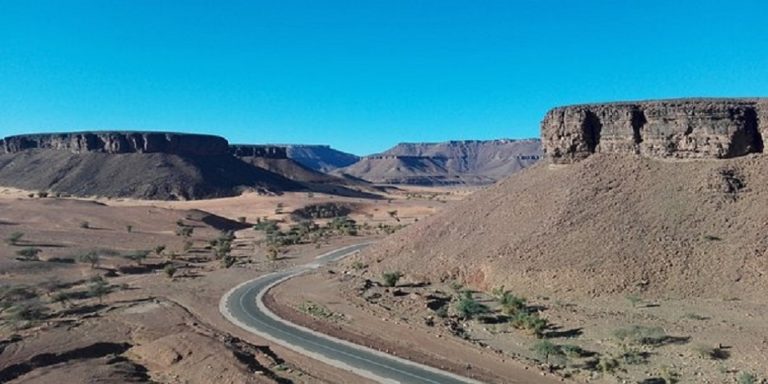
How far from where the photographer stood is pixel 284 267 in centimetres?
5166

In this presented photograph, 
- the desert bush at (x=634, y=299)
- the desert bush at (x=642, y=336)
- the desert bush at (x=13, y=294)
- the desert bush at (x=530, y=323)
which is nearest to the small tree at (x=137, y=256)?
the desert bush at (x=13, y=294)

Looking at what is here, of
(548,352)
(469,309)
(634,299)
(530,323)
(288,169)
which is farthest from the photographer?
(288,169)

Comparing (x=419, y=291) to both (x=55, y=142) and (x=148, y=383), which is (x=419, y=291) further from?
(x=55, y=142)

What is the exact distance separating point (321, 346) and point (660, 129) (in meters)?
27.2

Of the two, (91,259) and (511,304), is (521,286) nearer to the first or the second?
(511,304)

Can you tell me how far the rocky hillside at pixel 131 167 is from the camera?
125m

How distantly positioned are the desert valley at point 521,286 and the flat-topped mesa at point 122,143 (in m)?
82.6

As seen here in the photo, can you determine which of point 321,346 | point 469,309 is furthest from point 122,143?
point 469,309

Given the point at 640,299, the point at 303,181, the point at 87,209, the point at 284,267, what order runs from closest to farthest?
the point at 640,299
the point at 284,267
the point at 87,209
the point at 303,181

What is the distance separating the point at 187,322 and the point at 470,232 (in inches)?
772

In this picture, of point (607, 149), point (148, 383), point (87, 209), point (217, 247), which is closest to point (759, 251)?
point (607, 149)

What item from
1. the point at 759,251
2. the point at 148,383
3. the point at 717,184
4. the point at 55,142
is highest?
the point at 55,142

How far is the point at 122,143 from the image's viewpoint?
139 metres

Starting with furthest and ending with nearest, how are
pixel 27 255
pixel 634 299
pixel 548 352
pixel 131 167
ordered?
pixel 131 167, pixel 27 255, pixel 634 299, pixel 548 352
